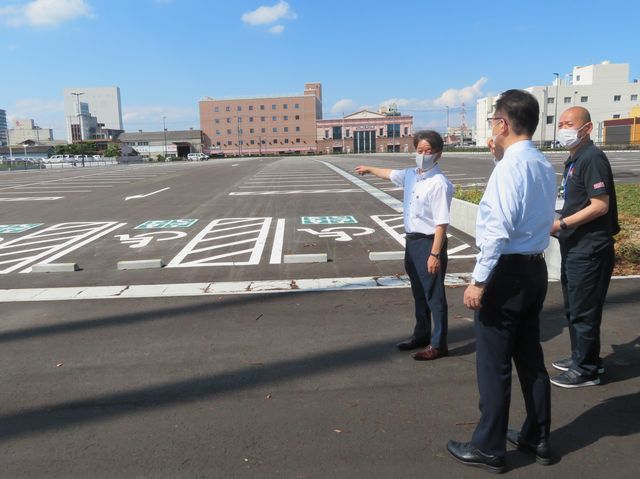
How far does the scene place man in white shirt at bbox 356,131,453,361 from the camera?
4.11 metres

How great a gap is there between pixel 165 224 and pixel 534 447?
10.8m

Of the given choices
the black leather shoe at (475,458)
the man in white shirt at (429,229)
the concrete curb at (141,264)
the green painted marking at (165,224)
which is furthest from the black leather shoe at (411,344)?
the green painted marking at (165,224)

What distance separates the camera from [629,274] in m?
6.68

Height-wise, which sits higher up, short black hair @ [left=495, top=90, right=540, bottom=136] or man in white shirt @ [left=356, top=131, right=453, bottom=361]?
short black hair @ [left=495, top=90, right=540, bottom=136]

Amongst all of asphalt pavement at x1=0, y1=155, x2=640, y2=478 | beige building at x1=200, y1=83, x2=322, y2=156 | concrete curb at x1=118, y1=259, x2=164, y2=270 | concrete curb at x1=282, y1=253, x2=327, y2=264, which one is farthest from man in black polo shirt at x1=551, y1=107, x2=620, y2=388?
beige building at x1=200, y1=83, x2=322, y2=156

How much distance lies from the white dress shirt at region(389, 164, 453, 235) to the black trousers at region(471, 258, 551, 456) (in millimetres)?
1348

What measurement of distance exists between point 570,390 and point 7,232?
12.3 meters

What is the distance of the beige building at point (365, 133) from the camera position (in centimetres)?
13362

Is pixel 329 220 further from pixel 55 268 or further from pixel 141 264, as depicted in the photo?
pixel 55 268

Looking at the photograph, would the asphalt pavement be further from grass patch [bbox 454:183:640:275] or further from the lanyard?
the lanyard

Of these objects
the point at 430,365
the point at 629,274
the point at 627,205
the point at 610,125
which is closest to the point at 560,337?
the point at 430,365

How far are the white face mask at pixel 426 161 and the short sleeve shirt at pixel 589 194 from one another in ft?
3.36

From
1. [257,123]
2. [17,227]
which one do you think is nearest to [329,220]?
[17,227]

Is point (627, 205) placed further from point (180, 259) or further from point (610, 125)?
point (610, 125)
